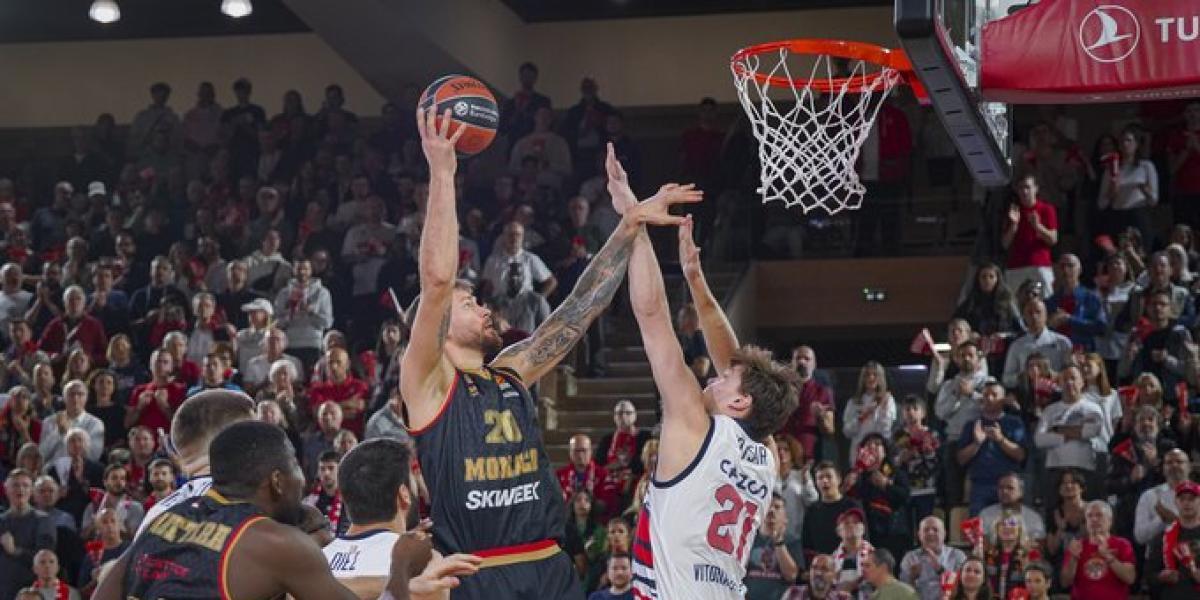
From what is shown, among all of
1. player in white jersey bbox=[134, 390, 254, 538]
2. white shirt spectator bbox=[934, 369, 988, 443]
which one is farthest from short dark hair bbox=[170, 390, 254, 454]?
white shirt spectator bbox=[934, 369, 988, 443]

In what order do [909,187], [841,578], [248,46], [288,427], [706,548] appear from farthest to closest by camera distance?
[248,46] → [909,187] → [288,427] → [841,578] → [706,548]

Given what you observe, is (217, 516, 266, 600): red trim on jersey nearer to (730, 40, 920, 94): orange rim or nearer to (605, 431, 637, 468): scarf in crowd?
(730, 40, 920, 94): orange rim

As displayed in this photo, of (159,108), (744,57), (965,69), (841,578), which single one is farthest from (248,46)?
(965,69)

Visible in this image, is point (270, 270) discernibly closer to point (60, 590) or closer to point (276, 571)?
point (60, 590)

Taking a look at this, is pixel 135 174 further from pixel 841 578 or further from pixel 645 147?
pixel 841 578

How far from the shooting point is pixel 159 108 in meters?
23.2

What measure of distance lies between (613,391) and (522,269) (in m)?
1.62

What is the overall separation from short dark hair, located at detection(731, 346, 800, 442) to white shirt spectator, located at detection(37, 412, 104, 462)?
10.2 m

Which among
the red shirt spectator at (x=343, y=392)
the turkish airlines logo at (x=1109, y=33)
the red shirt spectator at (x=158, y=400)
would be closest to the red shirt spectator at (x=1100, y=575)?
the turkish airlines logo at (x=1109, y=33)

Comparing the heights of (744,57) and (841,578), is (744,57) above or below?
above

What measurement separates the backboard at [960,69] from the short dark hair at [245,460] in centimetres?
341

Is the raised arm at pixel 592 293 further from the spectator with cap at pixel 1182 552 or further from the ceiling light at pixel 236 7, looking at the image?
the ceiling light at pixel 236 7

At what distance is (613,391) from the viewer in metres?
18.6

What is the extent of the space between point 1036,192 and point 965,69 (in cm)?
955
